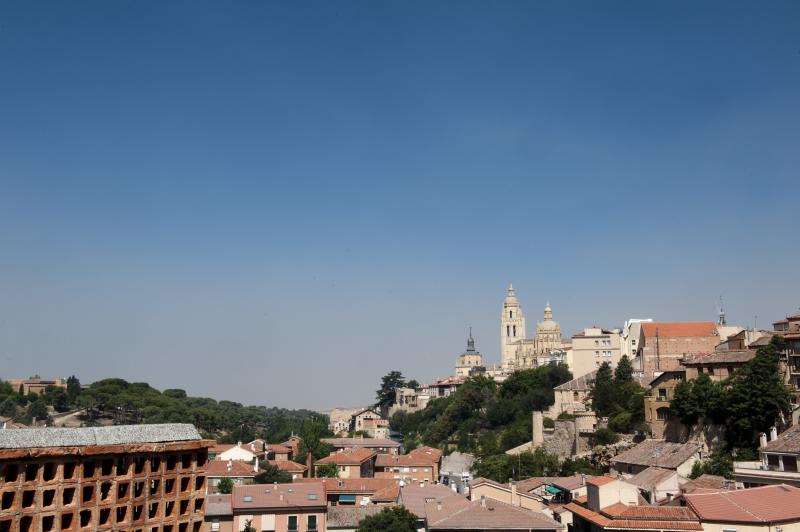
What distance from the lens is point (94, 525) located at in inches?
1372

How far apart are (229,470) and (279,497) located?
18.2 meters

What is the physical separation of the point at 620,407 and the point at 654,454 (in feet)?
46.5

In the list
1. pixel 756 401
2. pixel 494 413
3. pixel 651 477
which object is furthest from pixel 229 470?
pixel 756 401

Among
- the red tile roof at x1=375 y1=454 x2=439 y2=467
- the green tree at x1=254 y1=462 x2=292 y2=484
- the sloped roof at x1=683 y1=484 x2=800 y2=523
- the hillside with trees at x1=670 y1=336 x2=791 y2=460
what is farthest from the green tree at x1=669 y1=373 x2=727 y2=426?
the green tree at x1=254 y1=462 x2=292 y2=484

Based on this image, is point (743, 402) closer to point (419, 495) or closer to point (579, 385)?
point (419, 495)

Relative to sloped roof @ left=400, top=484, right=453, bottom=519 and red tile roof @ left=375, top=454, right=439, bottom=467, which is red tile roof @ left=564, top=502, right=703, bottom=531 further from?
red tile roof @ left=375, top=454, right=439, bottom=467

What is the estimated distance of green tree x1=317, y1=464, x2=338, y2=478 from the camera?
73125 millimetres

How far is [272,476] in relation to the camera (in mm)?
68188

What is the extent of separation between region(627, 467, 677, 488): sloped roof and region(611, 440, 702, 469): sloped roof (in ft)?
3.87

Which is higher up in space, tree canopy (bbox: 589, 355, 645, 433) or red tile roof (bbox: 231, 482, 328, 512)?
tree canopy (bbox: 589, 355, 645, 433)

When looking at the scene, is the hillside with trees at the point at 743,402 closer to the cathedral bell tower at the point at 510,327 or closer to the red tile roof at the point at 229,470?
the red tile roof at the point at 229,470

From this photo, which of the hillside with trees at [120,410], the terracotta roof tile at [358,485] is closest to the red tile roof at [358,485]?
the terracotta roof tile at [358,485]

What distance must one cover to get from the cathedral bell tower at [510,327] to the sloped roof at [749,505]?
341 feet

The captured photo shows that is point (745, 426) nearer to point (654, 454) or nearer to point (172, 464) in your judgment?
point (654, 454)
